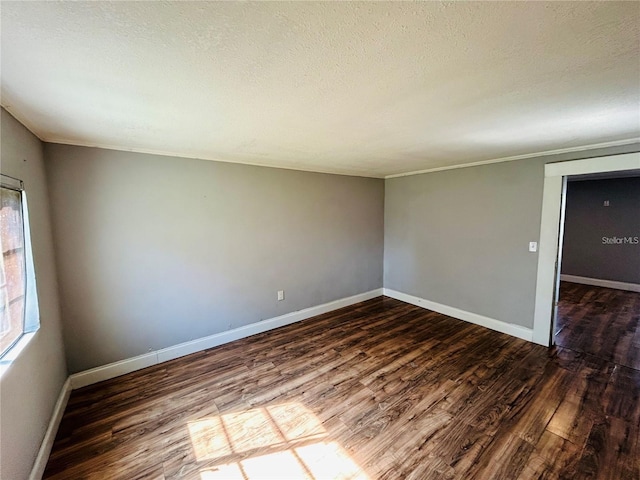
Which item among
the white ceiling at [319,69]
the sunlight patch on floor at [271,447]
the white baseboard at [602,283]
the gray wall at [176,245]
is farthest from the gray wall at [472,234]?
the white baseboard at [602,283]

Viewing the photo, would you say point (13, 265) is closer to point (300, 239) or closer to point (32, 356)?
point (32, 356)

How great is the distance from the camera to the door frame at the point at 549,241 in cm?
287

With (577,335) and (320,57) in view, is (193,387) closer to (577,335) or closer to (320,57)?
(320,57)

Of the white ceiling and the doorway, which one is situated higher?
the white ceiling

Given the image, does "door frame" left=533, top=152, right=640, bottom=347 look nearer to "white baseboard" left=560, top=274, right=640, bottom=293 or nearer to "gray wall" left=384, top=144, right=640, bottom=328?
"gray wall" left=384, top=144, right=640, bottom=328

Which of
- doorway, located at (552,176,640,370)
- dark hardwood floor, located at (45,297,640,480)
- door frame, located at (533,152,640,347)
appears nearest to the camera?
dark hardwood floor, located at (45,297,640,480)

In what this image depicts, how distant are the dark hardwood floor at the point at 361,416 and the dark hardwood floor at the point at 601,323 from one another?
330 mm

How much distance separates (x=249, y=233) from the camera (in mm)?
3377

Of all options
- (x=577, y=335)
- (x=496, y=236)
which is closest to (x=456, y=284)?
(x=496, y=236)

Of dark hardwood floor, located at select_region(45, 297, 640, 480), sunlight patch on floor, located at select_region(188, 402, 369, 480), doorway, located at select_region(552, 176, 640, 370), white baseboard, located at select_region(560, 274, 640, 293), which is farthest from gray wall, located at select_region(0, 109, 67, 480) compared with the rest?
white baseboard, located at select_region(560, 274, 640, 293)

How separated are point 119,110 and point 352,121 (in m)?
1.48

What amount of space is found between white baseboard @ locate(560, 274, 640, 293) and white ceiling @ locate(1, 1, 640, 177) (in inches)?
186

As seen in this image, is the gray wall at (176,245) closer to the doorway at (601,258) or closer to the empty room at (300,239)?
the empty room at (300,239)

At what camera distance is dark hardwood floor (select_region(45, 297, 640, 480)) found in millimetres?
1692
